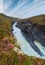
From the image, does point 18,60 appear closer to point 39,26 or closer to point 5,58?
point 5,58

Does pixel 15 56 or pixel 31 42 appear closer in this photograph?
pixel 15 56

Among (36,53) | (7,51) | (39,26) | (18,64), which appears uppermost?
(39,26)

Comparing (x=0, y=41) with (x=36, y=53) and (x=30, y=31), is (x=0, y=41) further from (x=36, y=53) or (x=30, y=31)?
(x=30, y=31)

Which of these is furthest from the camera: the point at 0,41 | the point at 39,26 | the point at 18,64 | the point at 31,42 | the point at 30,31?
the point at 39,26

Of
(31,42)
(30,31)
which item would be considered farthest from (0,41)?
(30,31)

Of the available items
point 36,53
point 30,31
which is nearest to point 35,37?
point 30,31

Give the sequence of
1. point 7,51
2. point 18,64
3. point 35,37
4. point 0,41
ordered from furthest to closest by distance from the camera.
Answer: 1. point 35,37
2. point 0,41
3. point 7,51
4. point 18,64

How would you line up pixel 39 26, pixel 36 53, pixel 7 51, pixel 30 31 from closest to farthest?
pixel 7 51 < pixel 36 53 < pixel 30 31 < pixel 39 26

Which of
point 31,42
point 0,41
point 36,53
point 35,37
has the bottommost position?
point 0,41

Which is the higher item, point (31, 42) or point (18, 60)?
point (31, 42)
